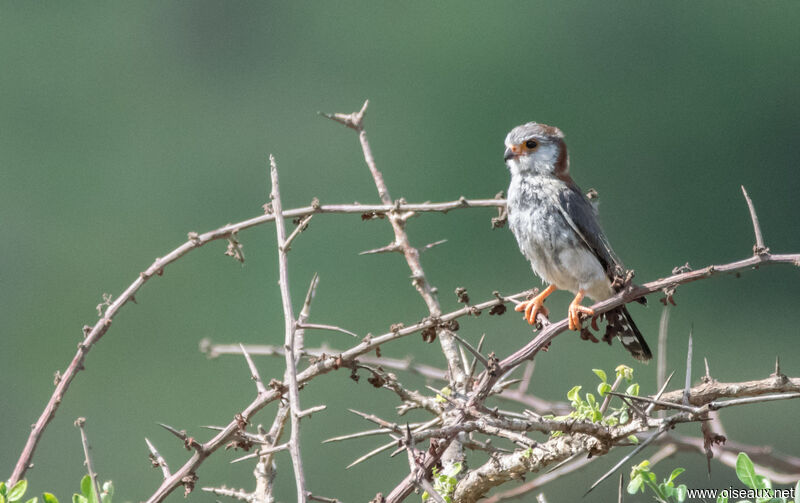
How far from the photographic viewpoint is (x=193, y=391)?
12023 millimetres

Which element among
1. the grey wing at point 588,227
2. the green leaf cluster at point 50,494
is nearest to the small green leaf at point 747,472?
the green leaf cluster at point 50,494

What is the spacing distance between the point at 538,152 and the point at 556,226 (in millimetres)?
389

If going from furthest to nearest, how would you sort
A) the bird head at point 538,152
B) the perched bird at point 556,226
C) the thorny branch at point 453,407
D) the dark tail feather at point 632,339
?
the bird head at point 538,152, the perched bird at point 556,226, the dark tail feather at point 632,339, the thorny branch at point 453,407

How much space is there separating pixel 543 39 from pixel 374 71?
3.38 metres

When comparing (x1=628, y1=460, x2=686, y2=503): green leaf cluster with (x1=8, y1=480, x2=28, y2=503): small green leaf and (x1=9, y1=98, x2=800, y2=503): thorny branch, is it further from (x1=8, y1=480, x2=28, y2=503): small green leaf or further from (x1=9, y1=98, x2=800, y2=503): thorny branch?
(x1=8, y1=480, x2=28, y2=503): small green leaf

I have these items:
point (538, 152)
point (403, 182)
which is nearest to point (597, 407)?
point (538, 152)

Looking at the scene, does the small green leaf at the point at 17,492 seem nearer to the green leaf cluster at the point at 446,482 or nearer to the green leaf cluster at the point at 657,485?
the green leaf cluster at the point at 446,482

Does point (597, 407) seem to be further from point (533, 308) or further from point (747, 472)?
point (533, 308)

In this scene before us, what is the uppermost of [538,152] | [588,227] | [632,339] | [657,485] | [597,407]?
[538,152]

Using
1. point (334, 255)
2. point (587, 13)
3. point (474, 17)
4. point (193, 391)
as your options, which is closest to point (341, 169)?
point (334, 255)

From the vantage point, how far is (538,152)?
4.00 metres

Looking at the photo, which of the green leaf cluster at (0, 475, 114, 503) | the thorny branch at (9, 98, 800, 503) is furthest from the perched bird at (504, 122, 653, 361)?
the green leaf cluster at (0, 475, 114, 503)

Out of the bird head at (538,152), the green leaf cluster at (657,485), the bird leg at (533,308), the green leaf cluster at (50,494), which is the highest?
the bird head at (538,152)

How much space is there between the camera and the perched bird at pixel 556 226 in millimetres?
3695
